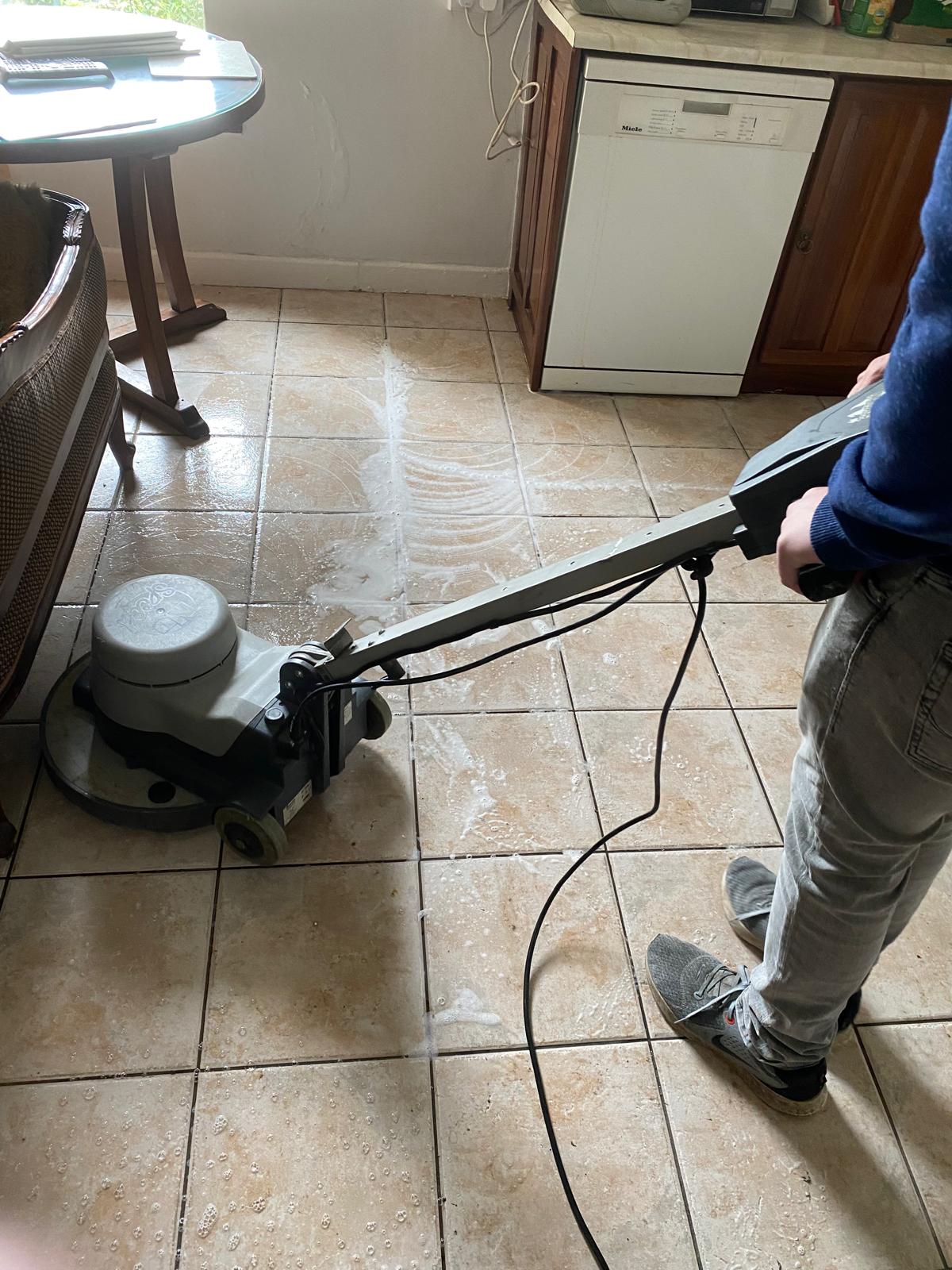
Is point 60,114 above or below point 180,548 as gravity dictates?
above

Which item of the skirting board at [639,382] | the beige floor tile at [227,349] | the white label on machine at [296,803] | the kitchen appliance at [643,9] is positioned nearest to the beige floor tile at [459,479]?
the skirting board at [639,382]

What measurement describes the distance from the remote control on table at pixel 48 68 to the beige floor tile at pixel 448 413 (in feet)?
3.21

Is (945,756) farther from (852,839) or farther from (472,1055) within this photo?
(472,1055)

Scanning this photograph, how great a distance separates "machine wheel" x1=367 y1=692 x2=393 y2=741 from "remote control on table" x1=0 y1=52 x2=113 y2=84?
143 centimetres

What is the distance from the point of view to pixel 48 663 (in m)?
1.72

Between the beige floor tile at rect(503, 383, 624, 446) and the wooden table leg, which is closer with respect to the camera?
the wooden table leg

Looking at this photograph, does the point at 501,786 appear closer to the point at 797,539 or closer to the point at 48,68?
the point at 797,539

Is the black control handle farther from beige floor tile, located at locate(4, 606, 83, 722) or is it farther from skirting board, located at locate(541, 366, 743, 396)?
skirting board, located at locate(541, 366, 743, 396)

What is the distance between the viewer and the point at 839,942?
0.98m

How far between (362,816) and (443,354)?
1690 mm

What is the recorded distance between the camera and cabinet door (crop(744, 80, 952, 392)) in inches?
89.6

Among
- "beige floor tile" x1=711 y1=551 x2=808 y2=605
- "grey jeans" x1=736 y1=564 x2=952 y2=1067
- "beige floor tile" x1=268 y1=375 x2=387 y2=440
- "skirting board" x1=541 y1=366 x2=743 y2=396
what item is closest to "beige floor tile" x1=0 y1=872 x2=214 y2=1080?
"grey jeans" x1=736 y1=564 x2=952 y2=1067

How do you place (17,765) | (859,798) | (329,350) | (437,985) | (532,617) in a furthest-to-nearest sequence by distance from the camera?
(329,350) < (17,765) < (437,985) < (532,617) < (859,798)

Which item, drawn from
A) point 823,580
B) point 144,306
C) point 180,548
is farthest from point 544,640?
point 144,306
